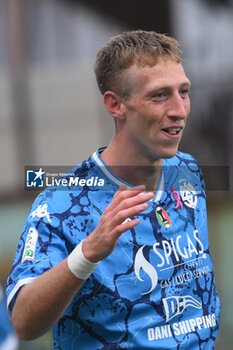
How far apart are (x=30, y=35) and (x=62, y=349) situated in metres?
4.88

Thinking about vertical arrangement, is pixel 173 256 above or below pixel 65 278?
below

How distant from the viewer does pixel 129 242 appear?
2.87 metres

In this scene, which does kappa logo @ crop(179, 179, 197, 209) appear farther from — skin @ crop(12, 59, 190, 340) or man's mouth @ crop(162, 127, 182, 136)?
man's mouth @ crop(162, 127, 182, 136)

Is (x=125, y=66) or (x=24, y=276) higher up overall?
(x=125, y=66)

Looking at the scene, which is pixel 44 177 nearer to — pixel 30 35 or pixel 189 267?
pixel 189 267

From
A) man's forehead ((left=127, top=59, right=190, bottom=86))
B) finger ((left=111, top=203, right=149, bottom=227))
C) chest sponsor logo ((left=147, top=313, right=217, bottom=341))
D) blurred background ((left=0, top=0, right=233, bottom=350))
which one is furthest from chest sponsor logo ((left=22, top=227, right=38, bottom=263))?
blurred background ((left=0, top=0, right=233, bottom=350))

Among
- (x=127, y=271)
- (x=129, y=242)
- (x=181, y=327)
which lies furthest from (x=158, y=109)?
(x=181, y=327)

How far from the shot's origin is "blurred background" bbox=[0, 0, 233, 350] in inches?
270

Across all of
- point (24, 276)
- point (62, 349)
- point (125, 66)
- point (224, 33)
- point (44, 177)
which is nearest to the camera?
point (24, 276)

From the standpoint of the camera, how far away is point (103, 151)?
3121 millimetres

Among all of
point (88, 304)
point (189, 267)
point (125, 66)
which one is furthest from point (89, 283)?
point (125, 66)

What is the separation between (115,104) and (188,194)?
0.57 m

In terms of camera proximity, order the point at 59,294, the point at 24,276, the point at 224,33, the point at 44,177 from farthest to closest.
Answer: the point at 224,33 → the point at 44,177 → the point at 24,276 → the point at 59,294

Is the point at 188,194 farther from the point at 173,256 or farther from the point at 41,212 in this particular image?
the point at 41,212
